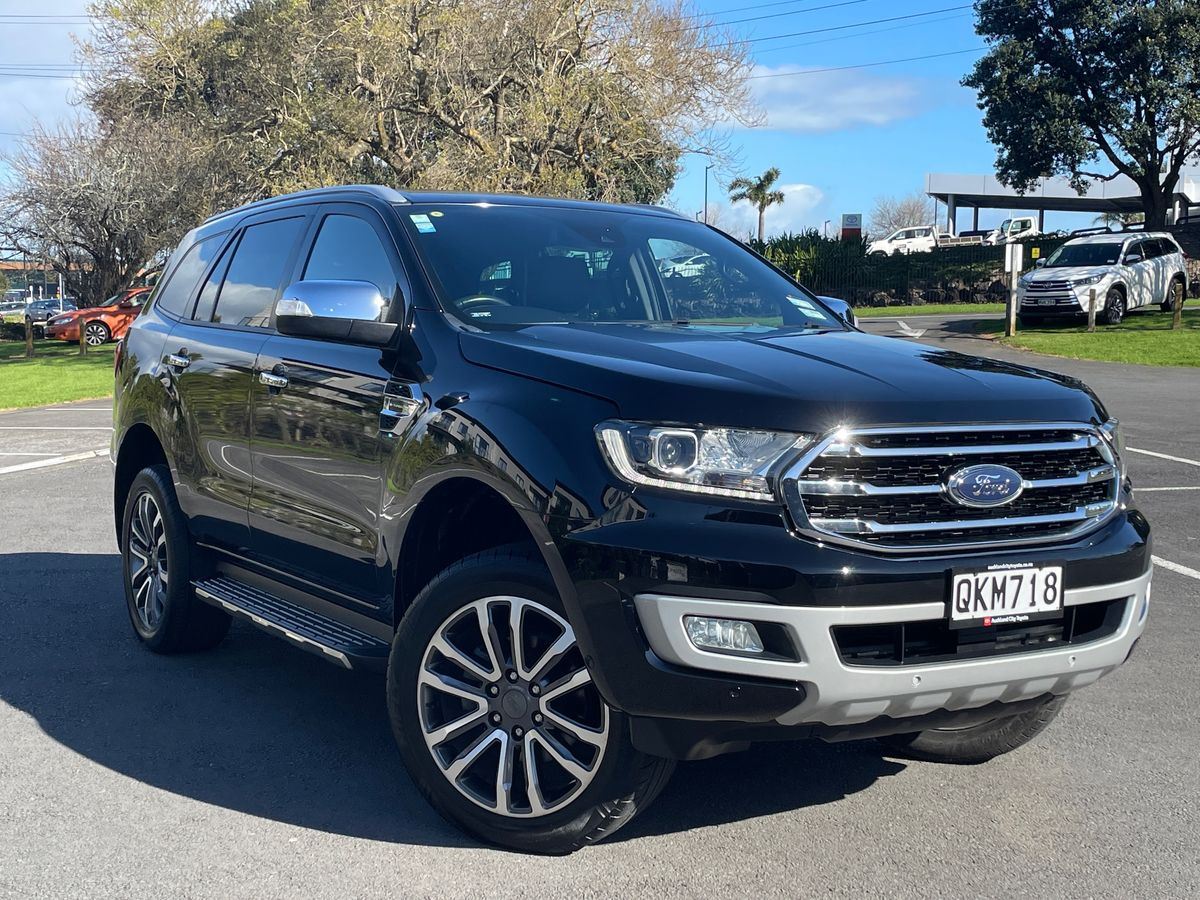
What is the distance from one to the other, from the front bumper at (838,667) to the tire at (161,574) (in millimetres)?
3109

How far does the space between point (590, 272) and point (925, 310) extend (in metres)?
38.6

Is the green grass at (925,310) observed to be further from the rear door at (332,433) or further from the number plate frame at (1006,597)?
the number plate frame at (1006,597)

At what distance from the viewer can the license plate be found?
132 inches

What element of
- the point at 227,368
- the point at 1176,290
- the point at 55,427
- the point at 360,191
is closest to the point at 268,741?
the point at 227,368

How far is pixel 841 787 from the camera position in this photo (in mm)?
4277

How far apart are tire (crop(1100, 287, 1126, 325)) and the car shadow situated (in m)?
28.5

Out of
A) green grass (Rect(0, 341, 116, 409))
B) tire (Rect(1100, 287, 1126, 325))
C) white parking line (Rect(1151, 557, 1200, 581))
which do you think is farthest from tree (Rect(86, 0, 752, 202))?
white parking line (Rect(1151, 557, 1200, 581))

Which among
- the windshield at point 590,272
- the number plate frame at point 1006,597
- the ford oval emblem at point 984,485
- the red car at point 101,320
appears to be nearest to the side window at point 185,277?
the windshield at point 590,272

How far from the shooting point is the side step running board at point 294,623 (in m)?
4.28

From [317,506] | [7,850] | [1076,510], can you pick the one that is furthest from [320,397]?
[1076,510]

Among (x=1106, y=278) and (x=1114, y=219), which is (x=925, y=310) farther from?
(x=1114, y=219)

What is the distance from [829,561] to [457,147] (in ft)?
88.8

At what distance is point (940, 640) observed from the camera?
11.1 feet

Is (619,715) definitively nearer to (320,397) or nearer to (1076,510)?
(1076,510)
